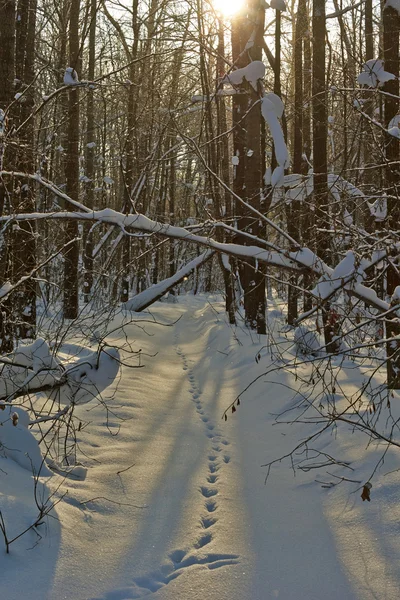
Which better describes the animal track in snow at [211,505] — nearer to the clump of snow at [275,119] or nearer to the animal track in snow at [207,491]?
the animal track in snow at [207,491]

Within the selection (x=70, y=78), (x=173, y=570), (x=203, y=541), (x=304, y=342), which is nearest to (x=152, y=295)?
(x=70, y=78)

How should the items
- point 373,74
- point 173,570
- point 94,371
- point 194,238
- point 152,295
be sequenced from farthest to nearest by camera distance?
point 152,295, point 94,371, point 373,74, point 194,238, point 173,570

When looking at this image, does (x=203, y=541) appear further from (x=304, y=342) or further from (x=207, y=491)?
(x=304, y=342)

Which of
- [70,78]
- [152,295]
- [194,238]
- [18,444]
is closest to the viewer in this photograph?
[18,444]

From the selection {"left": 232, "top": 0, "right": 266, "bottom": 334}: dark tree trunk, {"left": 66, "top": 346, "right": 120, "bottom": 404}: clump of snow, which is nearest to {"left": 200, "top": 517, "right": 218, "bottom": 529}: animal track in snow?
{"left": 66, "top": 346, "right": 120, "bottom": 404}: clump of snow

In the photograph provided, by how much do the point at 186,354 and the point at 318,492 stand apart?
665cm

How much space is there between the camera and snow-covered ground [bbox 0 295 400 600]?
9.71 feet

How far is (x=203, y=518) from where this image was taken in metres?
3.88

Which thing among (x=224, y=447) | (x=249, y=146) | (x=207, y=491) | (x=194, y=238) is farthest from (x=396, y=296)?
(x=249, y=146)

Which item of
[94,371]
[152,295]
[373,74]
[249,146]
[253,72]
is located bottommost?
[94,371]

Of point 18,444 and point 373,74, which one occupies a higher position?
point 373,74

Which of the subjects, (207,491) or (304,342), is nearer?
(207,491)

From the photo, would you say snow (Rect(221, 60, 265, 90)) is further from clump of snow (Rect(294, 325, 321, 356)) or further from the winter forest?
clump of snow (Rect(294, 325, 321, 356))

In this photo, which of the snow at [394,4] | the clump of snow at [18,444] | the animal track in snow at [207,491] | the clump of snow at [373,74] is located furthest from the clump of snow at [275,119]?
the clump of snow at [18,444]
